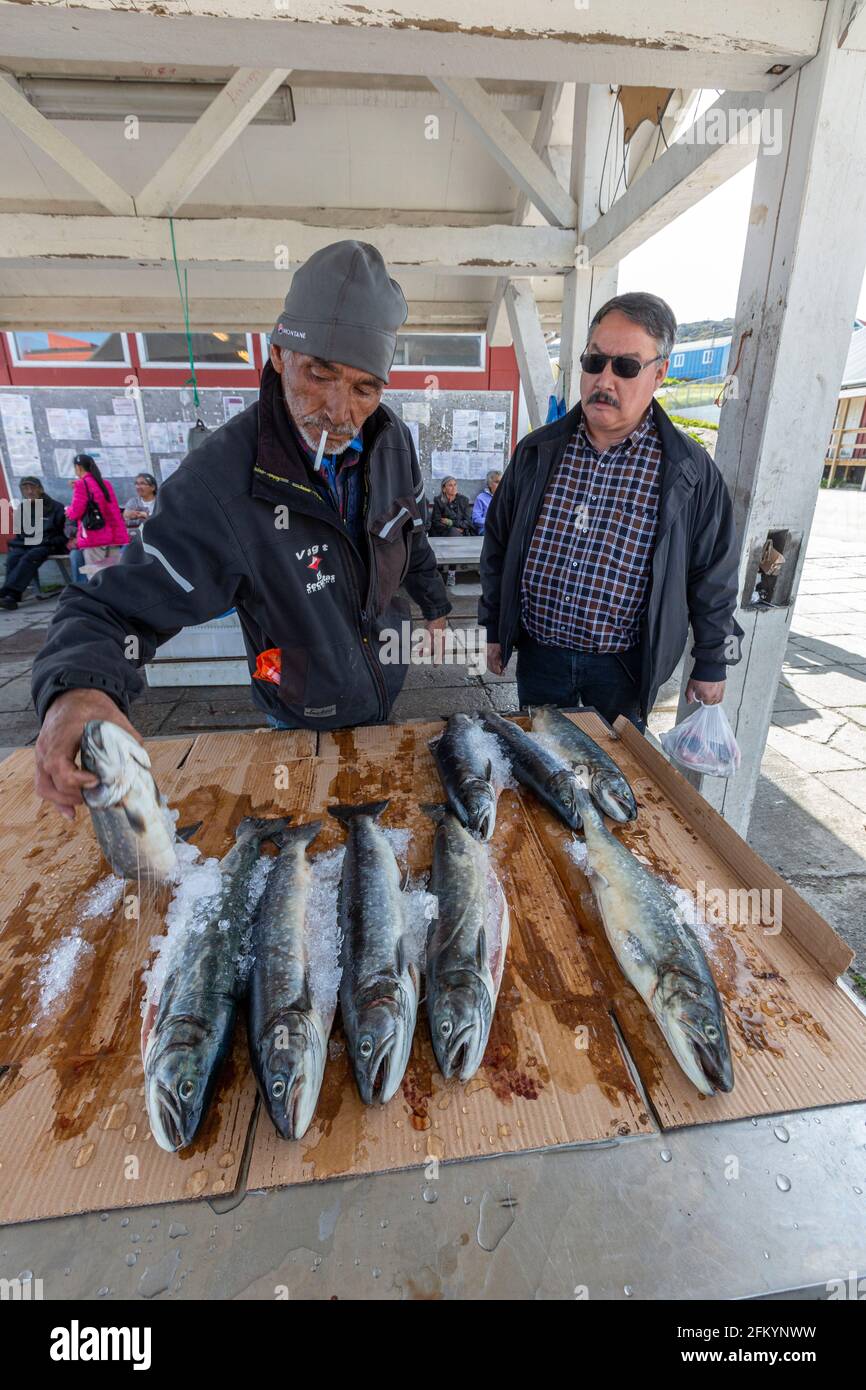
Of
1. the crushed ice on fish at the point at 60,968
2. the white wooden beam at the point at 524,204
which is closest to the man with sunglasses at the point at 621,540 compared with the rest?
the crushed ice on fish at the point at 60,968

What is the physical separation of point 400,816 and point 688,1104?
1.15 m

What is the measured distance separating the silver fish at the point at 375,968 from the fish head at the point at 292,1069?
8 cm

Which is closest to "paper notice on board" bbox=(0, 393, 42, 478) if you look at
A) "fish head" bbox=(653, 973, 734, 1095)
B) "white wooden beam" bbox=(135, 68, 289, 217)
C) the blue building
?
"white wooden beam" bbox=(135, 68, 289, 217)

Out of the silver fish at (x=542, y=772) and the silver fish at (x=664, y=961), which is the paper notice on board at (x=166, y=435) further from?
the silver fish at (x=664, y=961)

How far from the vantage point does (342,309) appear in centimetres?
194

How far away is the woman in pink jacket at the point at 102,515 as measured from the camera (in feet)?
Answer: 28.7

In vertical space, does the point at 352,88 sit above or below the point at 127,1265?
above

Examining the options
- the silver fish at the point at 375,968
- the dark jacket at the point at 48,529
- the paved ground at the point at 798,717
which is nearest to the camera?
the silver fish at the point at 375,968

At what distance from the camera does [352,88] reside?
525 centimetres

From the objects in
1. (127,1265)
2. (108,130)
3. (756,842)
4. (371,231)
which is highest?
(108,130)

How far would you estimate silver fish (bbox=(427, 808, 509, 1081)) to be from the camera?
1.30 metres

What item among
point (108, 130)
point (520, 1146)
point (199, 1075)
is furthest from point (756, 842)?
point (108, 130)

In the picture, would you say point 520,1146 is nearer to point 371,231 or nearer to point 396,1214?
point 396,1214

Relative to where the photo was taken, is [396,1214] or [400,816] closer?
[396,1214]
